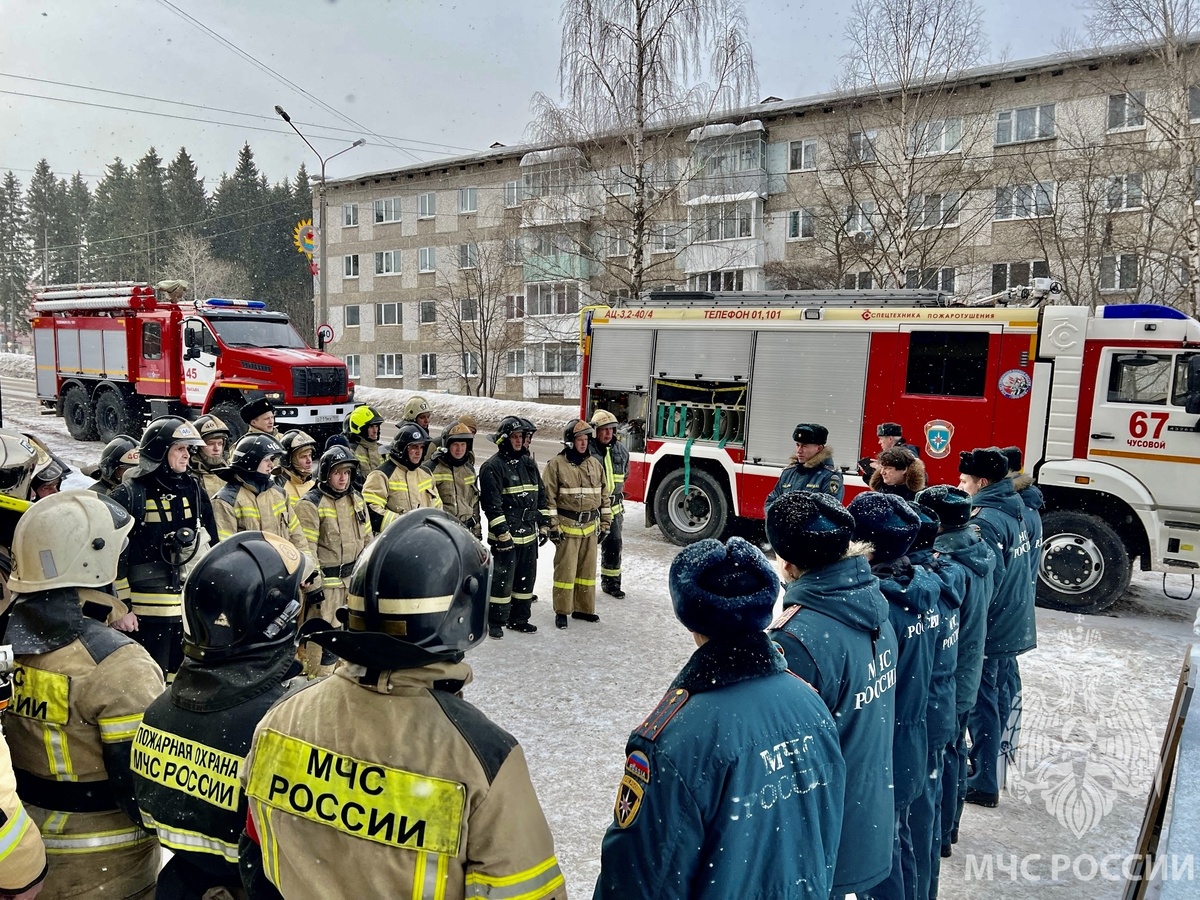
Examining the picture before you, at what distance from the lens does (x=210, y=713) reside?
1.96 m

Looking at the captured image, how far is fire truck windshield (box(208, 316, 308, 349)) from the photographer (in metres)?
16.1

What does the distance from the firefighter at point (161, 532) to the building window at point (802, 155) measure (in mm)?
26404

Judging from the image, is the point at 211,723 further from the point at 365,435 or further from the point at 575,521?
the point at 365,435

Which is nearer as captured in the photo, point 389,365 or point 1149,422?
point 1149,422

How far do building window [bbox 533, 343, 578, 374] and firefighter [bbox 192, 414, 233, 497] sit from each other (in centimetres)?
2633

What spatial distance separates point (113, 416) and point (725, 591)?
19110 mm

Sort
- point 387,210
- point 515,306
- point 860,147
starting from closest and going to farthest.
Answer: point 860,147 < point 515,306 < point 387,210

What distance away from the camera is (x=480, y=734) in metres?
1.56

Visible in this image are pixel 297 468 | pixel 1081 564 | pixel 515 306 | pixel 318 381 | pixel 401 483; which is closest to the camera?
pixel 297 468

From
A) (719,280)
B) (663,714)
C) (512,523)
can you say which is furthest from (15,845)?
(719,280)

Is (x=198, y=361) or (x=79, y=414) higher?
(x=198, y=361)

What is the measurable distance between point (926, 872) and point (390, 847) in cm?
269

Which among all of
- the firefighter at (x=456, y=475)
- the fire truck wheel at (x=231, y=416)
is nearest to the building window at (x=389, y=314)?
the fire truck wheel at (x=231, y=416)

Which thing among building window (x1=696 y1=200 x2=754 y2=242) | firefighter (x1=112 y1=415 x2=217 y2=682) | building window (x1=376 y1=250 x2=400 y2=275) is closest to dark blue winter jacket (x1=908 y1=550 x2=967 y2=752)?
firefighter (x1=112 y1=415 x2=217 y2=682)
